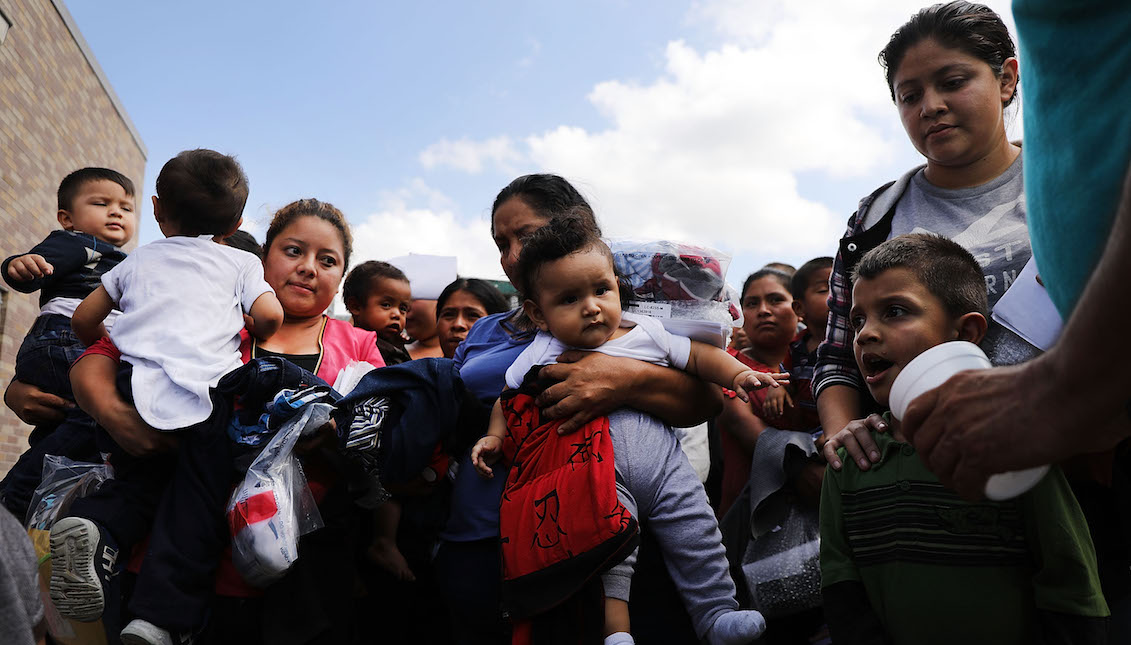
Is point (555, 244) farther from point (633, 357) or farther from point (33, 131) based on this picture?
point (33, 131)

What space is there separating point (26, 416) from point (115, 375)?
1.11m

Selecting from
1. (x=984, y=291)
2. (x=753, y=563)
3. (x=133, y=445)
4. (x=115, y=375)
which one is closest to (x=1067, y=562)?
(x=984, y=291)

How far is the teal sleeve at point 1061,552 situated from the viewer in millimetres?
1662

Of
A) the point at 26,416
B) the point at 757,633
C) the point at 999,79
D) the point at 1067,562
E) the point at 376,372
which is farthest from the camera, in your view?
the point at 26,416

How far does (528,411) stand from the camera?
7.80 ft

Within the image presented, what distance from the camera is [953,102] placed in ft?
7.25

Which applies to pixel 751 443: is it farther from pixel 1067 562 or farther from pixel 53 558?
pixel 53 558

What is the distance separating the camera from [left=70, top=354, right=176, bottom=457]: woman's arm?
2.35m

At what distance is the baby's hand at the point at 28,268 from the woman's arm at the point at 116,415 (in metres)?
1.12

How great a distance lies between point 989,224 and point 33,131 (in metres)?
12.5

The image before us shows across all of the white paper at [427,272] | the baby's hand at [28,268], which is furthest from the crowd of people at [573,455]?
the white paper at [427,272]

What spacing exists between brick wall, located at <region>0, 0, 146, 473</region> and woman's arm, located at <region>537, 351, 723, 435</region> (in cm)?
1031

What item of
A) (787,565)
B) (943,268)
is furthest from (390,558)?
(943,268)

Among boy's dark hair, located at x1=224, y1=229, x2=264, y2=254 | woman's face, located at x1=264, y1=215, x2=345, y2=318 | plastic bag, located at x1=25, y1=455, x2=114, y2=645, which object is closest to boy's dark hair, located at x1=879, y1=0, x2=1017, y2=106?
woman's face, located at x1=264, y1=215, x2=345, y2=318
